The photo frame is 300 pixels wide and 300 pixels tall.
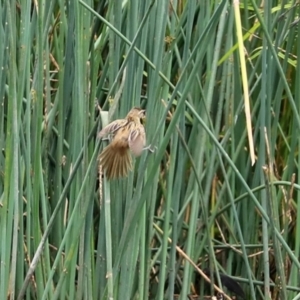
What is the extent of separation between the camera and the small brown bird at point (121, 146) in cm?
104

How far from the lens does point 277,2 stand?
5.64ft

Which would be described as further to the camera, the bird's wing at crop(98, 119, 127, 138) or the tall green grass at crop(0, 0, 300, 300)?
the tall green grass at crop(0, 0, 300, 300)

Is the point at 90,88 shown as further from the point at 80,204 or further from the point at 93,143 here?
the point at 80,204

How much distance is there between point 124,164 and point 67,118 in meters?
0.37

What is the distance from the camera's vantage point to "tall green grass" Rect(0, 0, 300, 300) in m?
1.14

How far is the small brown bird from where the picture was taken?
1038 millimetres

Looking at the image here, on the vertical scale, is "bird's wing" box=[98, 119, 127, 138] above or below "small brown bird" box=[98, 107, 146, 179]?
above

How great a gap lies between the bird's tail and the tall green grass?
0.02 metres

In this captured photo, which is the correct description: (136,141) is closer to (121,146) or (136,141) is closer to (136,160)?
(121,146)

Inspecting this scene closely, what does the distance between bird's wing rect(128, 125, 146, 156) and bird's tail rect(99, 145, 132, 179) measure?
1.4 inches

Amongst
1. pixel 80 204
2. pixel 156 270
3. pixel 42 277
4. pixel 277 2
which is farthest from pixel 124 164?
pixel 277 2

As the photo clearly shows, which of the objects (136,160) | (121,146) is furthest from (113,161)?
(136,160)

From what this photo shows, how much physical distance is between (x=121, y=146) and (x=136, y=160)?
0.21 meters

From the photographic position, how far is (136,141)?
41.0 inches
